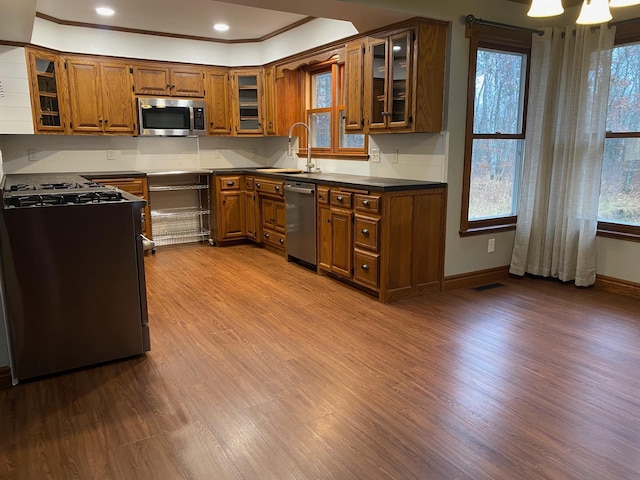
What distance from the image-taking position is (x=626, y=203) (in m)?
3.86

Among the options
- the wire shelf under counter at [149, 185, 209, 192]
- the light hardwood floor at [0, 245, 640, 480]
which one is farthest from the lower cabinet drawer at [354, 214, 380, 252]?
the wire shelf under counter at [149, 185, 209, 192]

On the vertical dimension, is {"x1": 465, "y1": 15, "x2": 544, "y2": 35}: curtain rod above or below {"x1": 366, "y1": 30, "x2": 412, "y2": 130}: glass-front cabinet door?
above

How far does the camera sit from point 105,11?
4.60 metres

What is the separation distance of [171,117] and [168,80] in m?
0.42

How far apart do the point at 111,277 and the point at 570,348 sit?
272 centimetres

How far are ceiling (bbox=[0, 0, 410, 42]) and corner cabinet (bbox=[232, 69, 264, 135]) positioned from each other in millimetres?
439

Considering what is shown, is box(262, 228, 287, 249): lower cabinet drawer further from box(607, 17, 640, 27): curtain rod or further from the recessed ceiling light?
box(607, 17, 640, 27): curtain rod

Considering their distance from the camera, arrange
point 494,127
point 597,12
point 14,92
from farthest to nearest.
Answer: point 14,92, point 494,127, point 597,12

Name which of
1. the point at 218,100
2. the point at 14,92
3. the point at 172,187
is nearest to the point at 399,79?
the point at 218,100

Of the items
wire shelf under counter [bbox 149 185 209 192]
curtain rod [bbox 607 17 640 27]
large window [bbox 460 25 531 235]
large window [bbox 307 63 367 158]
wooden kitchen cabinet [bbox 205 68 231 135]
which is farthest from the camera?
wooden kitchen cabinet [bbox 205 68 231 135]

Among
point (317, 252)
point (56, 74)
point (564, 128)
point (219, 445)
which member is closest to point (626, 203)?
point (564, 128)

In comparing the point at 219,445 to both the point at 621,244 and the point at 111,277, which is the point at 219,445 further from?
the point at 621,244

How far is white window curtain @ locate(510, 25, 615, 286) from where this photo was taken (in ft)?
12.5

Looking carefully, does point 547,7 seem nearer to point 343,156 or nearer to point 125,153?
point 343,156
